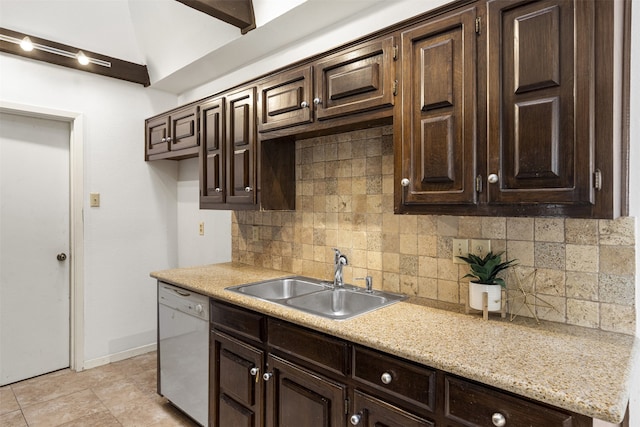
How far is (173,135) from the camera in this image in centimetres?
291

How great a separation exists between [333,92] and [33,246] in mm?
2669

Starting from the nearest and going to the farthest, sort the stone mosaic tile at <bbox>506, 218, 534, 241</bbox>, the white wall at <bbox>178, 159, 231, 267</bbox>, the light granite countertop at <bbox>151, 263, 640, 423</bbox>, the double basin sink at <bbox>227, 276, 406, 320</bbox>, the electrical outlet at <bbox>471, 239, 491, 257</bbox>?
the light granite countertop at <bbox>151, 263, 640, 423</bbox> < the stone mosaic tile at <bbox>506, 218, 534, 241</bbox> < the electrical outlet at <bbox>471, 239, 491, 257</bbox> < the double basin sink at <bbox>227, 276, 406, 320</bbox> < the white wall at <bbox>178, 159, 231, 267</bbox>

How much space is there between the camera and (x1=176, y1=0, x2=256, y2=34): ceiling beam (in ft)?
6.55

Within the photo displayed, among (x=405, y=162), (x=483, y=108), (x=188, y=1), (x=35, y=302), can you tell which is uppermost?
(x=188, y=1)

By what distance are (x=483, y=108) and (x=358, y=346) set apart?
97cm

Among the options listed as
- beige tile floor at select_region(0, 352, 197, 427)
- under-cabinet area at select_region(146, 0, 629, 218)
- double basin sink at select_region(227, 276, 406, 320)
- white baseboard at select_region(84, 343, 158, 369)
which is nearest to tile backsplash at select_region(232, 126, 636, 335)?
double basin sink at select_region(227, 276, 406, 320)

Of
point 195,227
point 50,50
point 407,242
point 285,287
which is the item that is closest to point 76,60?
point 50,50

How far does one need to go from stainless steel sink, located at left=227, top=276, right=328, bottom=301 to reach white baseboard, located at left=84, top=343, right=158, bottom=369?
186 cm

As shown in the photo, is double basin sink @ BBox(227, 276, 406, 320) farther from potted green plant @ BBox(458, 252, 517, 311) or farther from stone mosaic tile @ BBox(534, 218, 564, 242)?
stone mosaic tile @ BBox(534, 218, 564, 242)

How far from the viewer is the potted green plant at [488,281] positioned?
1.45 metres

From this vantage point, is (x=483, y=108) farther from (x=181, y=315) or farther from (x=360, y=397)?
(x=181, y=315)

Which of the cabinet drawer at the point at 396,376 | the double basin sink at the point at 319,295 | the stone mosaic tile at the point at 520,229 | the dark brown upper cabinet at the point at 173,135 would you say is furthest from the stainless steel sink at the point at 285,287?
the dark brown upper cabinet at the point at 173,135

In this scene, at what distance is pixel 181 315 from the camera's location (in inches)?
88.3

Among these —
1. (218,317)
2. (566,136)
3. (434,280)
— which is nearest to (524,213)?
(566,136)
